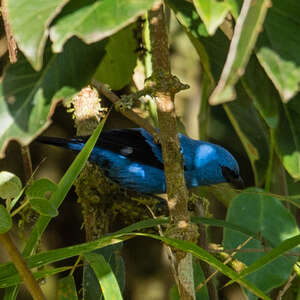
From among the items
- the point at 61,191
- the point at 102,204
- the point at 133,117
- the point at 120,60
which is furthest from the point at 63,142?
the point at 61,191

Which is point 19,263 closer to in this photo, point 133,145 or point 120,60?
point 120,60

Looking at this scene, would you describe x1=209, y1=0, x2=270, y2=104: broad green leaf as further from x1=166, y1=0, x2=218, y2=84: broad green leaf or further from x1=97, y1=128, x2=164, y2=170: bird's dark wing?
x1=97, y1=128, x2=164, y2=170: bird's dark wing

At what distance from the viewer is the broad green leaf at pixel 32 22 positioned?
0.88m

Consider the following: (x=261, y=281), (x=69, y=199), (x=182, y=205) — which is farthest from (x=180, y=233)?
(x=69, y=199)

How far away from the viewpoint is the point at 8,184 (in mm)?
1197

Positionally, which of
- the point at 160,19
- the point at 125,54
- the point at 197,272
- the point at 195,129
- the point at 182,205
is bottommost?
the point at 195,129

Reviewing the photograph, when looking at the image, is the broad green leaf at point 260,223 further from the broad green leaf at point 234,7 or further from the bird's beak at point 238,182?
the broad green leaf at point 234,7

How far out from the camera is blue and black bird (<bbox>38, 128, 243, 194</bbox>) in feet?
9.46

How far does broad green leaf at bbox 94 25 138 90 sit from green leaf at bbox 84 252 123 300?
99 centimetres

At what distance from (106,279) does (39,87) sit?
1.65 feet

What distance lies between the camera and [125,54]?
91.6 inches

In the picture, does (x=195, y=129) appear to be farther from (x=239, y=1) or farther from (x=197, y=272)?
(x=239, y=1)

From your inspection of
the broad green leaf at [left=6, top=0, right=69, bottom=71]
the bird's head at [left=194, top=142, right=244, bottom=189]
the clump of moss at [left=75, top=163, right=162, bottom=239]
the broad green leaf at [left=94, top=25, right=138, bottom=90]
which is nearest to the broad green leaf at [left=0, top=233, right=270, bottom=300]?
the clump of moss at [left=75, top=163, right=162, bottom=239]

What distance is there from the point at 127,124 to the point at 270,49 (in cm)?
228
